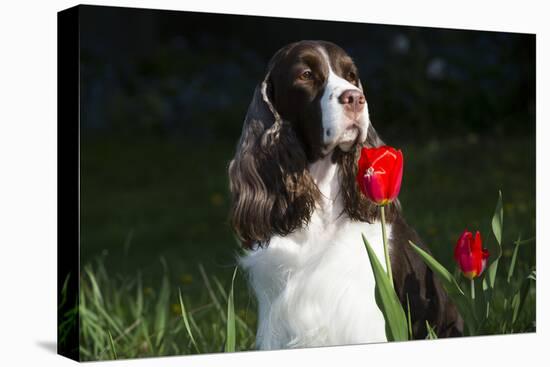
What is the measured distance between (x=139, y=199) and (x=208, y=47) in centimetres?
166

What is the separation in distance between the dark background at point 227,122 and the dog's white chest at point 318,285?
13.2 inches

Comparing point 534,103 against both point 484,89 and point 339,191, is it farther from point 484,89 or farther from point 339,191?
point 339,191

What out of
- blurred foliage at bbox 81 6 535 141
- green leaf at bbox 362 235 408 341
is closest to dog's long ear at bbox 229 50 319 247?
green leaf at bbox 362 235 408 341

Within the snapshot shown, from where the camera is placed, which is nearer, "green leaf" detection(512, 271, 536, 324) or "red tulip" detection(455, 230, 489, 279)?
"red tulip" detection(455, 230, 489, 279)

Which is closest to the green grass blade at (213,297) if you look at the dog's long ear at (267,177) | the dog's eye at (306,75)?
the dog's long ear at (267,177)

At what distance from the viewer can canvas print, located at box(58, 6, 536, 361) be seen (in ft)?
15.5

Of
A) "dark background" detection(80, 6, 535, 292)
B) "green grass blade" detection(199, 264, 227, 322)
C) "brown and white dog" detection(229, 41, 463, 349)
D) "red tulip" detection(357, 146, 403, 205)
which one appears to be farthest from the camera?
"dark background" detection(80, 6, 535, 292)

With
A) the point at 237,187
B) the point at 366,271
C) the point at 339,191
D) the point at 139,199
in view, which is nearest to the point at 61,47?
the point at 237,187

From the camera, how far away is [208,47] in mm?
5734

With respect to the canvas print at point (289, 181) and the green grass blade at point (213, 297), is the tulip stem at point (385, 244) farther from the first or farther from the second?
the green grass blade at point (213, 297)

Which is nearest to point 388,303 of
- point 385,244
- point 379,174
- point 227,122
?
point 385,244

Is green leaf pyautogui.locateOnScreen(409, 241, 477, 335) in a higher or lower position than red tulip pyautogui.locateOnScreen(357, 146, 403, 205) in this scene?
lower

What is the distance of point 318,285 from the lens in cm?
480

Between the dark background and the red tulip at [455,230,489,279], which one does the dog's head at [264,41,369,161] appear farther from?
the red tulip at [455,230,489,279]
